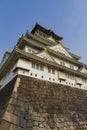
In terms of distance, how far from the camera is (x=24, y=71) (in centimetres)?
1242

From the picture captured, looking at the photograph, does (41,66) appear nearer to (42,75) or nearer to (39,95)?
(42,75)

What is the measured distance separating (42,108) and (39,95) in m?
1.21

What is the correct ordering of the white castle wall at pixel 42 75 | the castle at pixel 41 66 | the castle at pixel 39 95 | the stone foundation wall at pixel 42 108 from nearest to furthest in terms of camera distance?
the stone foundation wall at pixel 42 108
the castle at pixel 39 95
the white castle wall at pixel 42 75
the castle at pixel 41 66

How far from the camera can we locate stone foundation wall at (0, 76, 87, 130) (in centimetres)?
881

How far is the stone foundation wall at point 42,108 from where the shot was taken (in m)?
8.81

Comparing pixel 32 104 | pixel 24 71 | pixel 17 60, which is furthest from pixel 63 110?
pixel 17 60

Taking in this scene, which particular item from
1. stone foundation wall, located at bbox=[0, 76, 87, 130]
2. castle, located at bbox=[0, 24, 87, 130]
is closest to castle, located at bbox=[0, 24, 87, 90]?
castle, located at bbox=[0, 24, 87, 130]

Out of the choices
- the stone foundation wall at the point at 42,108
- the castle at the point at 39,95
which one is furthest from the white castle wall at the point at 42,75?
the stone foundation wall at the point at 42,108

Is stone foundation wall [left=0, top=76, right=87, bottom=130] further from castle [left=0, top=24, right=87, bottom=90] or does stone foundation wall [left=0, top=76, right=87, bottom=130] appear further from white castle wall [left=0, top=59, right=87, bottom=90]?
castle [left=0, top=24, right=87, bottom=90]

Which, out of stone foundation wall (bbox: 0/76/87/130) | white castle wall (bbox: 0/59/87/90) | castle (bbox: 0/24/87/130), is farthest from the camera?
white castle wall (bbox: 0/59/87/90)

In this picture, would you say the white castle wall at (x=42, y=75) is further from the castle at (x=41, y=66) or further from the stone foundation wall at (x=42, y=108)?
the stone foundation wall at (x=42, y=108)

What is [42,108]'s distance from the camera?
10391mm

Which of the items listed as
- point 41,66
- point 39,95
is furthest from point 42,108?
point 41,66

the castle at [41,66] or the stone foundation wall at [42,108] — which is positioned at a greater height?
the castle at [41,66]
